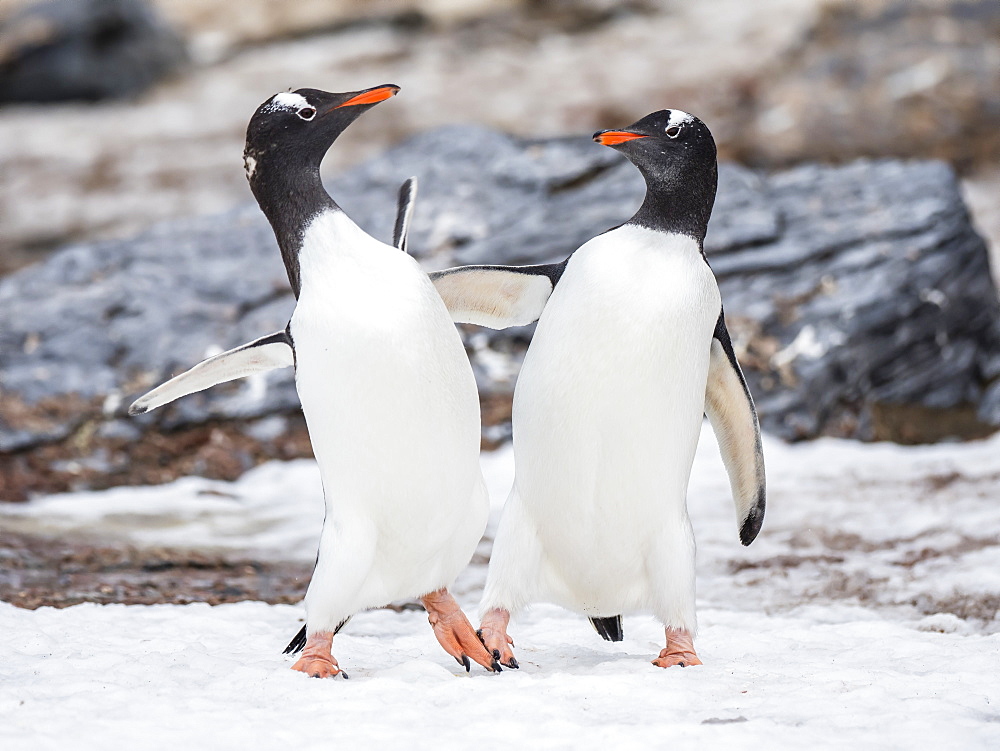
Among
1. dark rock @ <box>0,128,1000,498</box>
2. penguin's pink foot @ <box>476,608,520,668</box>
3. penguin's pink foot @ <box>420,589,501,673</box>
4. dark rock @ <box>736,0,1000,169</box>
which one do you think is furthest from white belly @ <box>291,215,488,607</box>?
dark rock @ <box>736,0,1000,169</box>

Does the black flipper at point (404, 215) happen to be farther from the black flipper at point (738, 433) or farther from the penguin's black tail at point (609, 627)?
the penguin's black tail at point (609, 627)

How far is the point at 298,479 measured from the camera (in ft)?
18.2

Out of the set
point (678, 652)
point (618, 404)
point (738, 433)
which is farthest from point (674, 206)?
point (678, 652)

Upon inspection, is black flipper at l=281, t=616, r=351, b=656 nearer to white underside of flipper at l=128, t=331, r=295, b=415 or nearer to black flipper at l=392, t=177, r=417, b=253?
white underside of flipper at l=128, t=331, r=295, b=415

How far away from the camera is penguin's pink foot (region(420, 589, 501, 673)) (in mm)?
2576

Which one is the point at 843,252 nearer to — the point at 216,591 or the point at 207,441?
the point at 207,441

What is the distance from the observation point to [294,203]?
8.29 feet

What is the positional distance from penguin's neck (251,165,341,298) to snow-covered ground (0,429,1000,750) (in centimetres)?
99

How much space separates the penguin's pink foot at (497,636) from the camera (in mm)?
2551

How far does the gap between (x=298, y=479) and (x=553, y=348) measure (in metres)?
3.17

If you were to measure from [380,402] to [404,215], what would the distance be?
813 millimetres

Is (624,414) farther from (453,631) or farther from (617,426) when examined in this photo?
(453,631)

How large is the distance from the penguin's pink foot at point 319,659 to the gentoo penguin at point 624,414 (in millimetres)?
427

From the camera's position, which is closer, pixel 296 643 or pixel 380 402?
pixel 380 402
